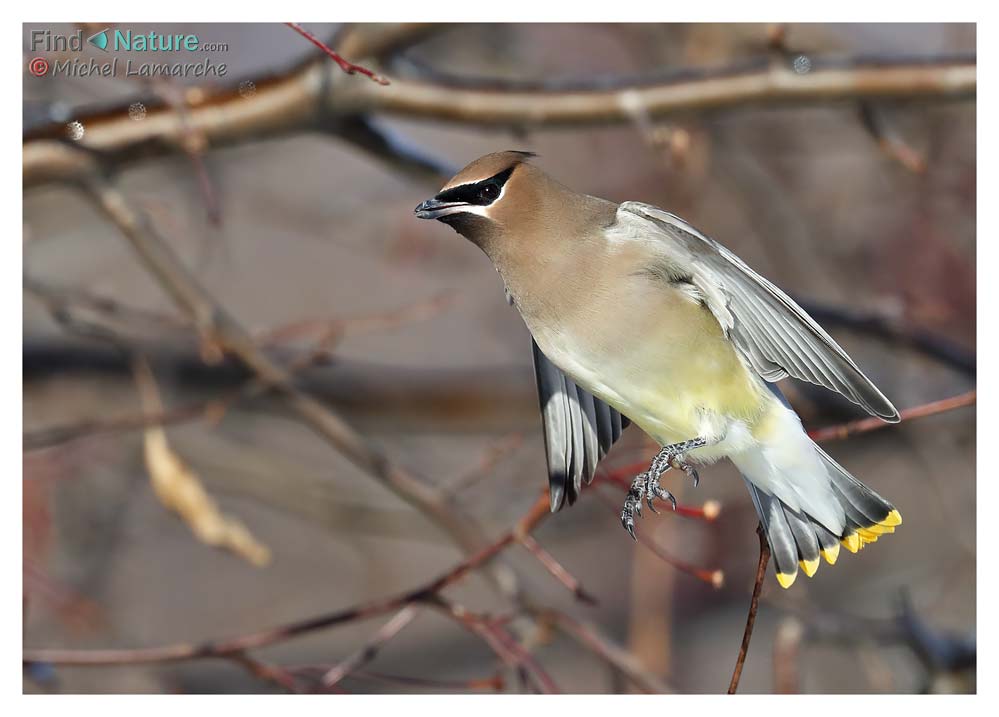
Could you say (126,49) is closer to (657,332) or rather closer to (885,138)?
(657,332)

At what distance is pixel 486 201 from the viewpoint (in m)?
1.80

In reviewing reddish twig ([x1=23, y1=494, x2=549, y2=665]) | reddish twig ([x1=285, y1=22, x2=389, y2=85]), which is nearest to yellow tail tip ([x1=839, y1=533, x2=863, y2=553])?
reddish twig ([x1=23, y1=494, x2=549, y2=665])

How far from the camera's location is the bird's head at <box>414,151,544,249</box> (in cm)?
176

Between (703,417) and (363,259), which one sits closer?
(703,417)

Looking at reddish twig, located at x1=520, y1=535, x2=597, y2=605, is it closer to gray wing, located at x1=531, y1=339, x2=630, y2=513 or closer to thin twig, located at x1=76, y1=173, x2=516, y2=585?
gray wing, located at x1=531, y1=339, x2=630, y2=513

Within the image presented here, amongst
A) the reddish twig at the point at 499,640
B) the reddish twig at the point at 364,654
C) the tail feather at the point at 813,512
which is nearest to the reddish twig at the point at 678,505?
the tail feather at the point at 813,512

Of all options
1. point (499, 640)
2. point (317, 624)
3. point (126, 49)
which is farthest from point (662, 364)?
point (126, 49)

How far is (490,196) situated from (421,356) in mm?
2984

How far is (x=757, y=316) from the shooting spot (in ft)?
5.79

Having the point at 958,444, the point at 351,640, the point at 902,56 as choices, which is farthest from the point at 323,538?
the point at 902,56
